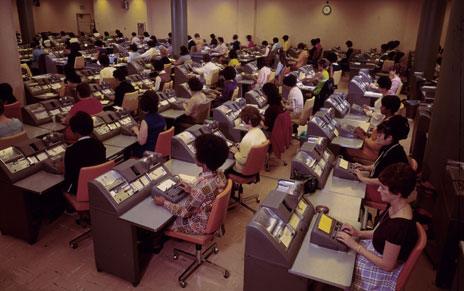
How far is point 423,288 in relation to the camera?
11.2 feet

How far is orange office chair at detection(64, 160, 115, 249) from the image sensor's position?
3.33 m

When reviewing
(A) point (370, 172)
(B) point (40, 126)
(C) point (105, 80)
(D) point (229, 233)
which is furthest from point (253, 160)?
(C) point (105, 80)

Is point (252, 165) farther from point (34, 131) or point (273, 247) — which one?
point (34, 131)

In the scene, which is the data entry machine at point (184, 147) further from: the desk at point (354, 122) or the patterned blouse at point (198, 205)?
the desk at point (354, 122)

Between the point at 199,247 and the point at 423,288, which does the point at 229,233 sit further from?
the point at 423,288

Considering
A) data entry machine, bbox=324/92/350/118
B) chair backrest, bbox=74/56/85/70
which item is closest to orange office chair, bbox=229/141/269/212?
data entry machine, bbox=324/92/350/118

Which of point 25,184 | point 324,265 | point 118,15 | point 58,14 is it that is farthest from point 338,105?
point 58,14

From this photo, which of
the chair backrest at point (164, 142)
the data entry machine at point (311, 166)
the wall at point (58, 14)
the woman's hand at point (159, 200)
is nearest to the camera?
the woman's hand at point (159, 200)

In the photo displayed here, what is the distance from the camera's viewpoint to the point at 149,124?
4.54 m

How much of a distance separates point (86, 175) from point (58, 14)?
64.4 ft

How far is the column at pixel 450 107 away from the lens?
12.6ft

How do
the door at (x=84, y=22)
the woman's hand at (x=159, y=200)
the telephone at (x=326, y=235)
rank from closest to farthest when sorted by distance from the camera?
the telephone at (x=326, y=235), the woman's hand at (x=159, y=200), the door at (x=84, y=22)

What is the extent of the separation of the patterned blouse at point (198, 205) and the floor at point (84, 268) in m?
0.57

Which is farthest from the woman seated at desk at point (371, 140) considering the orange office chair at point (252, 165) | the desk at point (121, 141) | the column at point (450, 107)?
the desk at point (121, 141)
